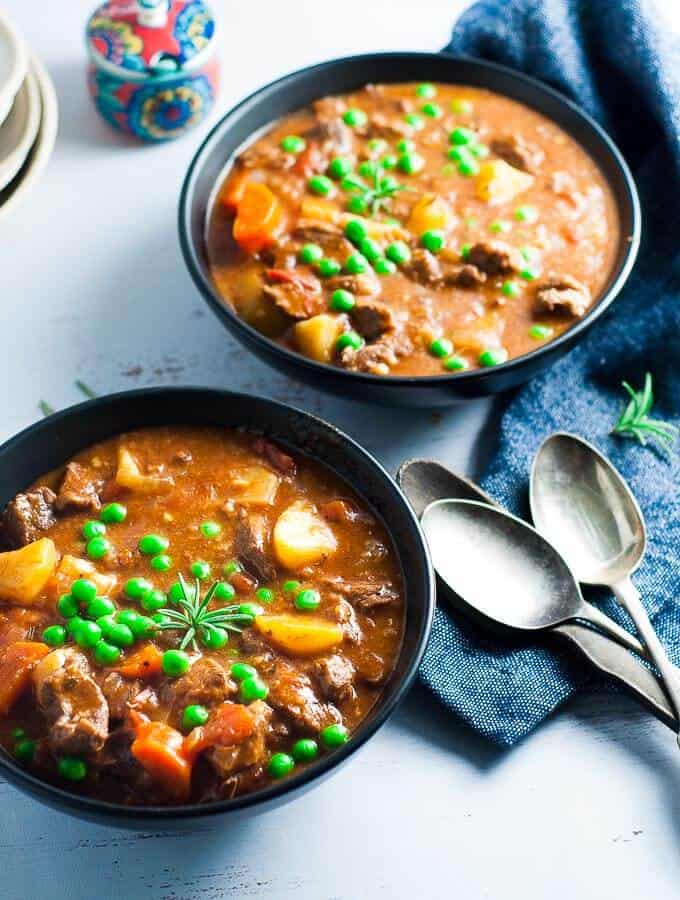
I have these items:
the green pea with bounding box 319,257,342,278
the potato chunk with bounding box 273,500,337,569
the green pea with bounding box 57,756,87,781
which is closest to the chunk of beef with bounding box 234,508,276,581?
the potato chunk with bounding box 273,500,337,569

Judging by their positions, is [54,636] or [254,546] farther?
[254,546]

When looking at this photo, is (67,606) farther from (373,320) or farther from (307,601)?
(373,320)

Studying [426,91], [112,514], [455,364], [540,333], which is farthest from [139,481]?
[426,91]

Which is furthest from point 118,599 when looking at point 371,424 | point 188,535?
point 371,424

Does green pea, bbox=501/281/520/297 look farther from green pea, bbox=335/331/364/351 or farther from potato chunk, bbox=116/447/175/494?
potato chunk, bbox=116/447/175/494

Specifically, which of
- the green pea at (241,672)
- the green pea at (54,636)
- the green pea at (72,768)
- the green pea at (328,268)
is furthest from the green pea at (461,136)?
the green pea at (72,768)

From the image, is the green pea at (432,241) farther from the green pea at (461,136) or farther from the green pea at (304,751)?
the green pea at (304,751)
